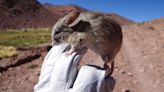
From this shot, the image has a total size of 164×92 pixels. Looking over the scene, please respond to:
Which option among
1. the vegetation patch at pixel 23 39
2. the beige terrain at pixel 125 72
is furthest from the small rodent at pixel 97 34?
the vegetation patch at pixel 23 39

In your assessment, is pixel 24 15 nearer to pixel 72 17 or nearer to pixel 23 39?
pixel 23 39

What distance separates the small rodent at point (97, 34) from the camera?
1677 millimetres

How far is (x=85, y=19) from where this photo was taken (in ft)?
5.65

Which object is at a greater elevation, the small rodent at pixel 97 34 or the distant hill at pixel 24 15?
the small rodent at pixel 97 34

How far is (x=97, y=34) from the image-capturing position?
1.68 meters

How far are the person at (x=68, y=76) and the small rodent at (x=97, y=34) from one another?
0.07m

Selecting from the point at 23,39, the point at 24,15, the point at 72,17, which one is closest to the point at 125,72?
the point at 72,17

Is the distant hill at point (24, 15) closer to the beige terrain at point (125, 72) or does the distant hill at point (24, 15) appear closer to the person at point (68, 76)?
the beige terrain at point (125, 72)

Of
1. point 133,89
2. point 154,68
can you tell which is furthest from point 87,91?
point 154,68

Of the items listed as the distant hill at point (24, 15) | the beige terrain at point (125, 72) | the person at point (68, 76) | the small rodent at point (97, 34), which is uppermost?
the small rodent at point (97, 34)

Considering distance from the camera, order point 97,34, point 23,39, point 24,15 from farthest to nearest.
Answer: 1. point 24,15
2. point 23,39
3. point 97,34

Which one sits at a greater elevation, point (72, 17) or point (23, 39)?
point (72, 17)

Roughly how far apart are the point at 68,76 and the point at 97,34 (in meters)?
0.23

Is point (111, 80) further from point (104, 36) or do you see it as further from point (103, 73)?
point (104, 36)
